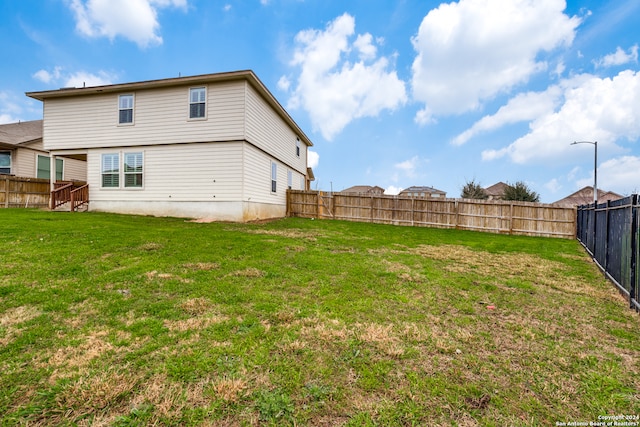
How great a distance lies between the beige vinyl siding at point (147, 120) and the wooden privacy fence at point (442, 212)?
241 inches

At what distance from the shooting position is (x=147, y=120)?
40.1 ft

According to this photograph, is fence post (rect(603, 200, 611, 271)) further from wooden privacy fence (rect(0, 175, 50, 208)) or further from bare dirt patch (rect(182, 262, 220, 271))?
wooden privacy fence (rect(0, 175, 50, 208))

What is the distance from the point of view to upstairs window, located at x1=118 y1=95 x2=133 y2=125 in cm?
1241

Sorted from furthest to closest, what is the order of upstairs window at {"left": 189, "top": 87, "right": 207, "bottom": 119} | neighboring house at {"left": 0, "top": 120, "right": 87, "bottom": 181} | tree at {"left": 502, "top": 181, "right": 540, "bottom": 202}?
tree at {"left": 502, "top": 181, "right": 540, "bottom": 202} → neighboring house at {"left": 0, "top": 120, "right": 87, "bottom": 181} → upstairs window at {"left": 189, "top": 87, "right": 207, "bottom": 119}

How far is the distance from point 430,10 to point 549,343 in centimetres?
1418

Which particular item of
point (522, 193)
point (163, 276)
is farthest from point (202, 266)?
point (522, 193)

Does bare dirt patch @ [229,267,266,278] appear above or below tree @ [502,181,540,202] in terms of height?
below

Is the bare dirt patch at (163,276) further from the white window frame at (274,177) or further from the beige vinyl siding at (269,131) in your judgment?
the white window frame at (274,177)

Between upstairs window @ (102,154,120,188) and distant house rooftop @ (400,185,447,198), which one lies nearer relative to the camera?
upstairs window @ (102,154,120,188)

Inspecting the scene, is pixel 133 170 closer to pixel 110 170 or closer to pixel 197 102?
pixel 110 170

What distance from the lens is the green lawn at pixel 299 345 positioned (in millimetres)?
1770

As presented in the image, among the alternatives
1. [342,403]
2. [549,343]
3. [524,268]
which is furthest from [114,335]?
[524,268]

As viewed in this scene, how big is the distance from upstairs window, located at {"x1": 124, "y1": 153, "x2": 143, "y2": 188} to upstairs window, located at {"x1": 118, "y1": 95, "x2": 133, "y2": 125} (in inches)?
60.6

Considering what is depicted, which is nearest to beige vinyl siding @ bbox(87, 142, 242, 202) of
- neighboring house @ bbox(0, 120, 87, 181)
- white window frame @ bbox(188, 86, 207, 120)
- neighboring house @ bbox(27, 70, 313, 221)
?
neighboring house @ bbox(27, 70, 313, 221)
